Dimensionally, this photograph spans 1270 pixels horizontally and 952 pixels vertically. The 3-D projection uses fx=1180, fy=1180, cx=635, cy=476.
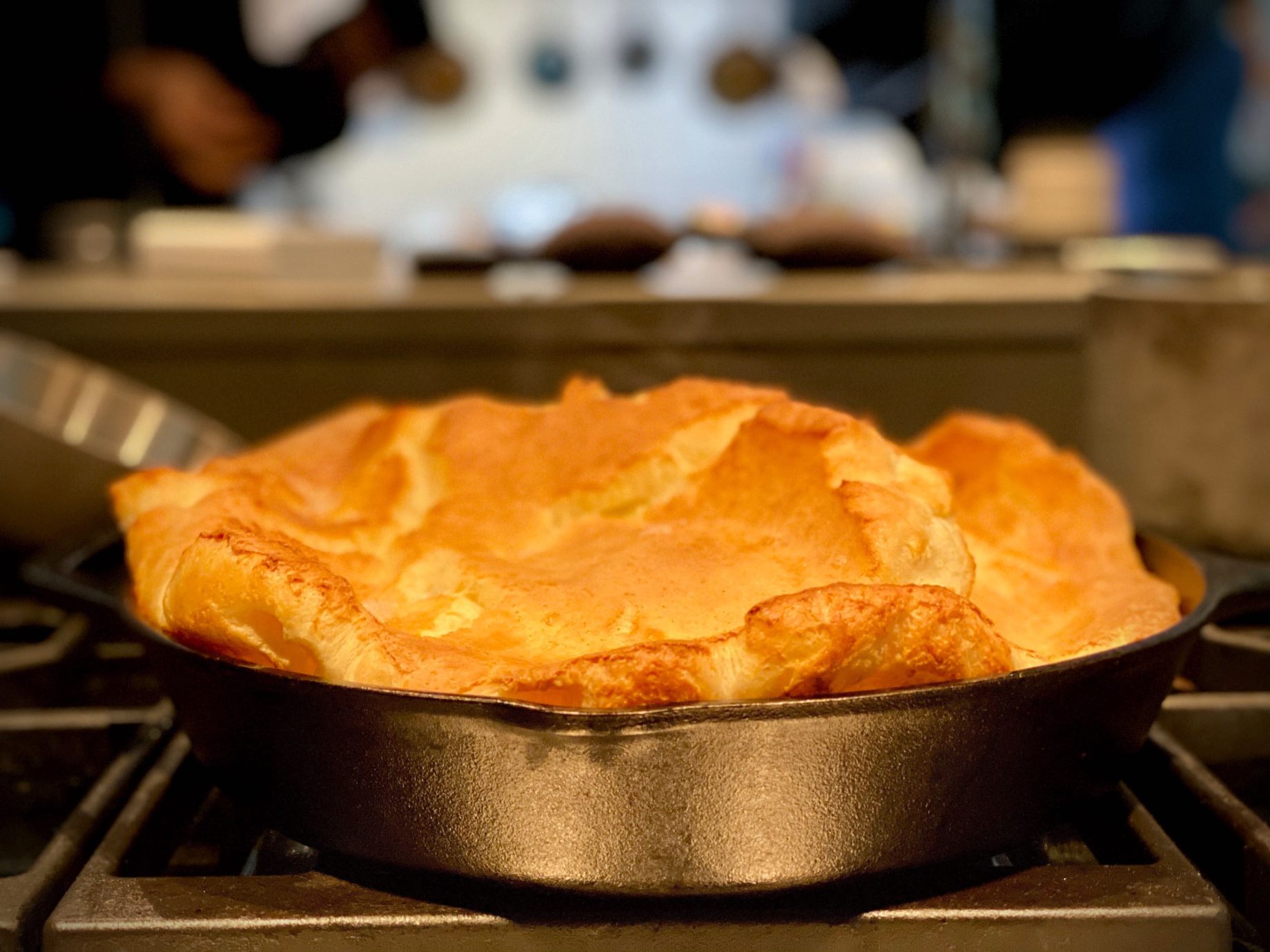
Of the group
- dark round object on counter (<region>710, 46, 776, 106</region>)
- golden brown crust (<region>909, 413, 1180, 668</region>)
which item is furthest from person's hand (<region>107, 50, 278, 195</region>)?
golden brown crust (<region>909, 413, 1180, 668</region>)

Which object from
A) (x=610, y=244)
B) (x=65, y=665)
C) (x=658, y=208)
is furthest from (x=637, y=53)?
(x=65, y=665)

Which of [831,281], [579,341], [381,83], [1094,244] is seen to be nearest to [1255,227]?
[1094,244]

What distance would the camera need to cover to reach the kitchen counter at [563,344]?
2002mm

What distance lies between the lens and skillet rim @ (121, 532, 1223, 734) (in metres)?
Answer: 0.50

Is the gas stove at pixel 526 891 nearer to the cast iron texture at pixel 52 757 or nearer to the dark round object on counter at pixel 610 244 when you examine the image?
the cast iron texture at pixel 52 757

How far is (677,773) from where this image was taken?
0.52 metres

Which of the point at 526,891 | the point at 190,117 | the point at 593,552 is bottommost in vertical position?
the point at 526,891

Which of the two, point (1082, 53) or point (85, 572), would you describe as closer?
point (85, 572)

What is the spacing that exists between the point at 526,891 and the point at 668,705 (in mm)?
135

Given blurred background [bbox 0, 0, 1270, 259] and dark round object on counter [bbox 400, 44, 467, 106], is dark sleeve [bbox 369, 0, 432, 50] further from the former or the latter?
dark round object on counter [bbox 400, 44, 467, 106]

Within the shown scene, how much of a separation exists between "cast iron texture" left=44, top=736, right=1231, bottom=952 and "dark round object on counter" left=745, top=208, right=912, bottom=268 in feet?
7.41

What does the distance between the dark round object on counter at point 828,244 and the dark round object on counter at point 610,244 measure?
0.29 metres

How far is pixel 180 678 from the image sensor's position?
2.01 feet

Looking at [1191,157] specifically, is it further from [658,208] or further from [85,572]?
[85,572]
